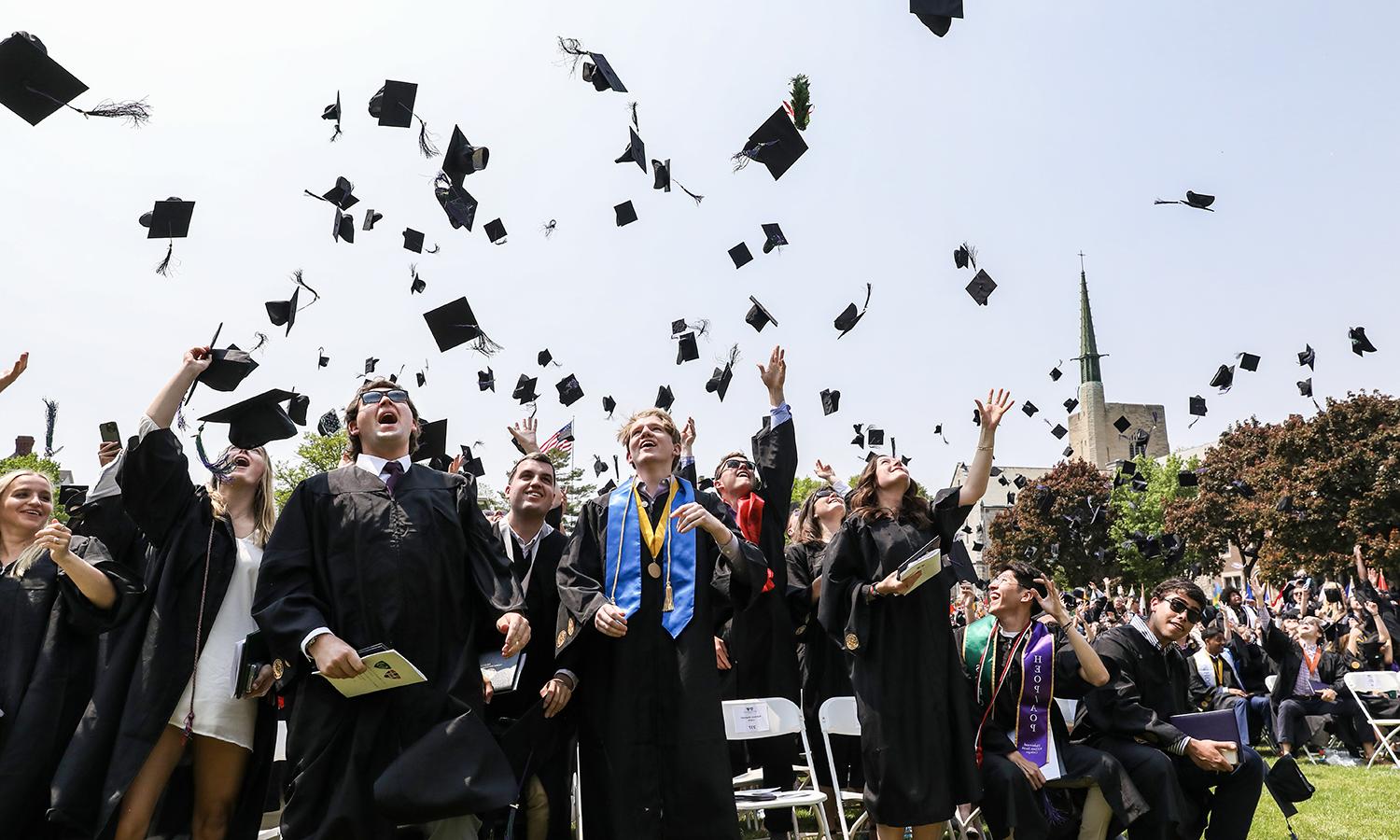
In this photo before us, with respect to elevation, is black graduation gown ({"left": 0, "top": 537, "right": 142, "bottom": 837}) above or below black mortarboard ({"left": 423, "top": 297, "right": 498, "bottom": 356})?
below

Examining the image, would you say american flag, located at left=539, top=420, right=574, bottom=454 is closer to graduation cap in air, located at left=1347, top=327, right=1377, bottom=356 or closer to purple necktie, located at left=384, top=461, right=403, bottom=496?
purple necktie, located at left=384, top=461, right=403, bottom=496

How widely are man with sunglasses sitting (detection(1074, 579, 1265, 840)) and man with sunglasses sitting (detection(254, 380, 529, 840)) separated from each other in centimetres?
317

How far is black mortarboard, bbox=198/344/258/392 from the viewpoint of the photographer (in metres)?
3.73

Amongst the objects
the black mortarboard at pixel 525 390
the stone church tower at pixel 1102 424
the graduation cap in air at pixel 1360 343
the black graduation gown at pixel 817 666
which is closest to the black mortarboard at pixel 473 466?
the black mortarboard at pixel 525 390

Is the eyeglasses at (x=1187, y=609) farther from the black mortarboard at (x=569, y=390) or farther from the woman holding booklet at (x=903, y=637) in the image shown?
the black mortarboard at (x=569, y=390)

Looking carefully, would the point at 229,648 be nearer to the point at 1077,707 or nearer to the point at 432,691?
the point at 432,691

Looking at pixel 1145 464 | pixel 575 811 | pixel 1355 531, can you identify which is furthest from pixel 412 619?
pixel 1145 464

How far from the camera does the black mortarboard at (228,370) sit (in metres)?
3.73

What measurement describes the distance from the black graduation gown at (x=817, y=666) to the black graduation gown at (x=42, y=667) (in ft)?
11.1

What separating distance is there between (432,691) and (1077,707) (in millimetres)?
3419

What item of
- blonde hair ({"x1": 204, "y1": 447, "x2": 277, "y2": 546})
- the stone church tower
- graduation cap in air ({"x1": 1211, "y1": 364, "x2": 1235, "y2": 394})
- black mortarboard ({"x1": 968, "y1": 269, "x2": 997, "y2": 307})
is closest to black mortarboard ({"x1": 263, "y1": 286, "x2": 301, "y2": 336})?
blonde hair ({"x1": 204, "y1": 447, "x2": 277, "y2": 546})

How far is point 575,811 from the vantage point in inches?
176

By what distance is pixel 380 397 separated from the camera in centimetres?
365

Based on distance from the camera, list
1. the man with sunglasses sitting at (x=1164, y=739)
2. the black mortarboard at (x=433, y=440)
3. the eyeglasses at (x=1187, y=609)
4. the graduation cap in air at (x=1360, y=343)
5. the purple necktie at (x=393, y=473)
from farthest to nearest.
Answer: the graduation cap in air at (x=1360, y=343) < the black mortarboard at (x=433, y=440) < the eyeglasses at (x=1187, y=609) < the man with sunglasses sitting at (x=1164, y=739) < the purple necktie at (x=393, y=473)
